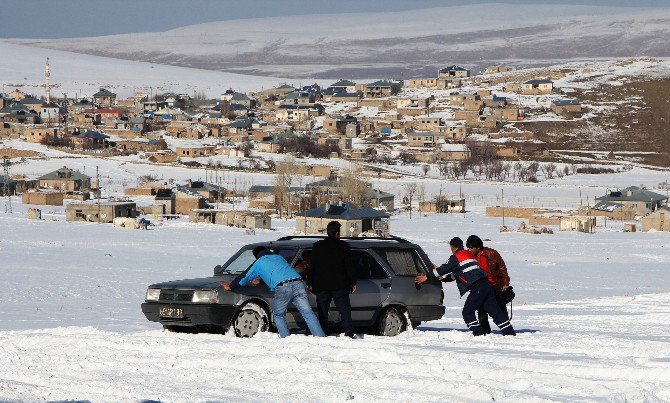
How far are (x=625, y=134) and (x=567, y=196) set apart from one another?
41521 mm

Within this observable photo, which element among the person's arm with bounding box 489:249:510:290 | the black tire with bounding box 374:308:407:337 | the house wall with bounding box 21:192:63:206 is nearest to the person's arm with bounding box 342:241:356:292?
the black tire with bounding box 374:308:407:337

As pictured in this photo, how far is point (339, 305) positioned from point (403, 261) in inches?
49.7

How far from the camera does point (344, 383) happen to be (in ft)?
27.4

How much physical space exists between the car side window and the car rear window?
0.15m

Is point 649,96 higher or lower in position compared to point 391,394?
higher

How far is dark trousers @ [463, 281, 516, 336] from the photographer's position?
38.5ft

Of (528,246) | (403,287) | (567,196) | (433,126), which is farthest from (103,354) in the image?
(433,126)

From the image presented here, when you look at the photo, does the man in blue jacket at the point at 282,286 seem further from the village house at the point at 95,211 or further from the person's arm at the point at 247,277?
the village house at the point at 95,211

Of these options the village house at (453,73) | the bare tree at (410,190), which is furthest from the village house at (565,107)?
the bare tree at (410,190)

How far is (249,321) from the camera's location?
11266 mm

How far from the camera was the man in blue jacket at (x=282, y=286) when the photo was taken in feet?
35.6

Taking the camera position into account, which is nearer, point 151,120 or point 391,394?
point 391,394

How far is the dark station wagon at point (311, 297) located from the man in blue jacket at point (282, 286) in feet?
1.11

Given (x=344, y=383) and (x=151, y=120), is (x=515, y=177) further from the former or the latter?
(x=344, y=383)
